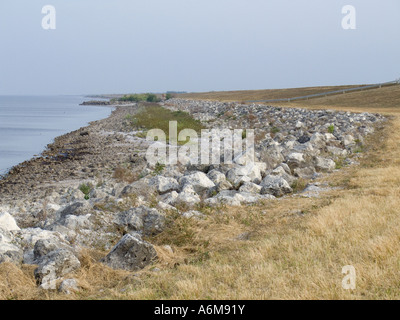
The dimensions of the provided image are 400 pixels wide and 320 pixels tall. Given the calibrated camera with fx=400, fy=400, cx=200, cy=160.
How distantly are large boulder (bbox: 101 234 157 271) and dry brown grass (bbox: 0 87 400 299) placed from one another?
5.2 inches

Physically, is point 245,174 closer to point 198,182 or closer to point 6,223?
point 198,182

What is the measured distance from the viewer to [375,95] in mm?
38562

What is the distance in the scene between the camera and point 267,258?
4.65m

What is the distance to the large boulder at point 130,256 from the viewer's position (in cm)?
473

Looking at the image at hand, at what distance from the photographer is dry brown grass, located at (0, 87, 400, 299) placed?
3863mm

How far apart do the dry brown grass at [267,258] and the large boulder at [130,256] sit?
0.43ft

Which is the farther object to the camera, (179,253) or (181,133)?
(181,133)

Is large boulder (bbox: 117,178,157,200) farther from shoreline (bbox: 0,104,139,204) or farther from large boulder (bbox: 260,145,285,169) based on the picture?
shoreline (bbox: 0,104,139,204)

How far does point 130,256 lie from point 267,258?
1.62m

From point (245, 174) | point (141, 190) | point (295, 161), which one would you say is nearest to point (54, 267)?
point (141, 190)

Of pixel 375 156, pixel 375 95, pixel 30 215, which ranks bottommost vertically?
pixel 30 215

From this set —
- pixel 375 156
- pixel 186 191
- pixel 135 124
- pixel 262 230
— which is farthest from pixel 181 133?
pixel 262 230
